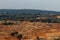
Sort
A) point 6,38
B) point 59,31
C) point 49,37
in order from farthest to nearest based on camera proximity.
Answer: point 59,31 < point 49,37 < point 6,38

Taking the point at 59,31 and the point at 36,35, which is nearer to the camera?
the point at 36,35

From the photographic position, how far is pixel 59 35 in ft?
132

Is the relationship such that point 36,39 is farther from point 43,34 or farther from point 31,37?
point 43,34

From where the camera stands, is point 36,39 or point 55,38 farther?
point 55,38

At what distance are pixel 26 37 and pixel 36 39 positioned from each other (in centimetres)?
212

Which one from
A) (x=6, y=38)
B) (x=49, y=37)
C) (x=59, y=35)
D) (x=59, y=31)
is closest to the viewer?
(x=6, y=38)

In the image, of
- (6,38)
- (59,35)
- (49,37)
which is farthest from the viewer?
(59,35)

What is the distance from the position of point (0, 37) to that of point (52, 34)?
10206 millimetres

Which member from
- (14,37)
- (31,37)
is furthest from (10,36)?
(31,37)

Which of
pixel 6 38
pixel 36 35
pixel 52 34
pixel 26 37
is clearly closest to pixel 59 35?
pixel 52 34

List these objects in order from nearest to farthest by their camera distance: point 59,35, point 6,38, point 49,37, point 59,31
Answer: point 6,38
point 49,37
point 59,35
point 59,31

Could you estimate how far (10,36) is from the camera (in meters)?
37.0

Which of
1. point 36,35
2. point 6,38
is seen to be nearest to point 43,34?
point 36,35

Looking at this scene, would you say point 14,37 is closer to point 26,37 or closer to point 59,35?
point 26,37
